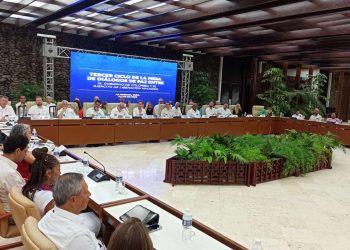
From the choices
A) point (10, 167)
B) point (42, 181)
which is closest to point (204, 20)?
point (10, 167)

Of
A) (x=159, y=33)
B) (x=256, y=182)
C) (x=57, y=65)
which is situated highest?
(x=159, y=33)

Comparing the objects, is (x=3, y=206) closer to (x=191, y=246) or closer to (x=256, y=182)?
(x=191, y=246)

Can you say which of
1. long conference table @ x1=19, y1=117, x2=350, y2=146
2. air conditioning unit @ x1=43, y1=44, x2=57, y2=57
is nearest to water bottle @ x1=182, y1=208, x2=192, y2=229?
long conference table @ x1=19, y1=117, x2=350, y2=146

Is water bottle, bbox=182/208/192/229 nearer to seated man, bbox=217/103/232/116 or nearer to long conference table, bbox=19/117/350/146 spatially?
long conference table, bbox=19/117/350/146

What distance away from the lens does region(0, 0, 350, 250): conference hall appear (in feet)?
6.90

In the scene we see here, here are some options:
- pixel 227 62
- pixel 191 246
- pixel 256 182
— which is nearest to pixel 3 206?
pixel 191 246

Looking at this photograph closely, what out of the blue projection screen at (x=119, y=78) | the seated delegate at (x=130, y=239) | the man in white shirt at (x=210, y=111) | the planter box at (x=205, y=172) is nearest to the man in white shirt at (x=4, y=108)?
the blue projection screen at (x=119, y=78)

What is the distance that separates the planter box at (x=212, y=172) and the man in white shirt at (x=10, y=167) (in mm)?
2670

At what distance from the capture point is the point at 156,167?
6.11 metres

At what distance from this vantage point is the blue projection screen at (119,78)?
34.5ft

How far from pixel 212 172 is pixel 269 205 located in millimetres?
1086

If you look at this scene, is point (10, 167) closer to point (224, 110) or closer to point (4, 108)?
point (4, 108)

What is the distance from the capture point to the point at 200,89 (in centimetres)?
1364

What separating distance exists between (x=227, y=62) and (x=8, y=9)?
10047 mm
